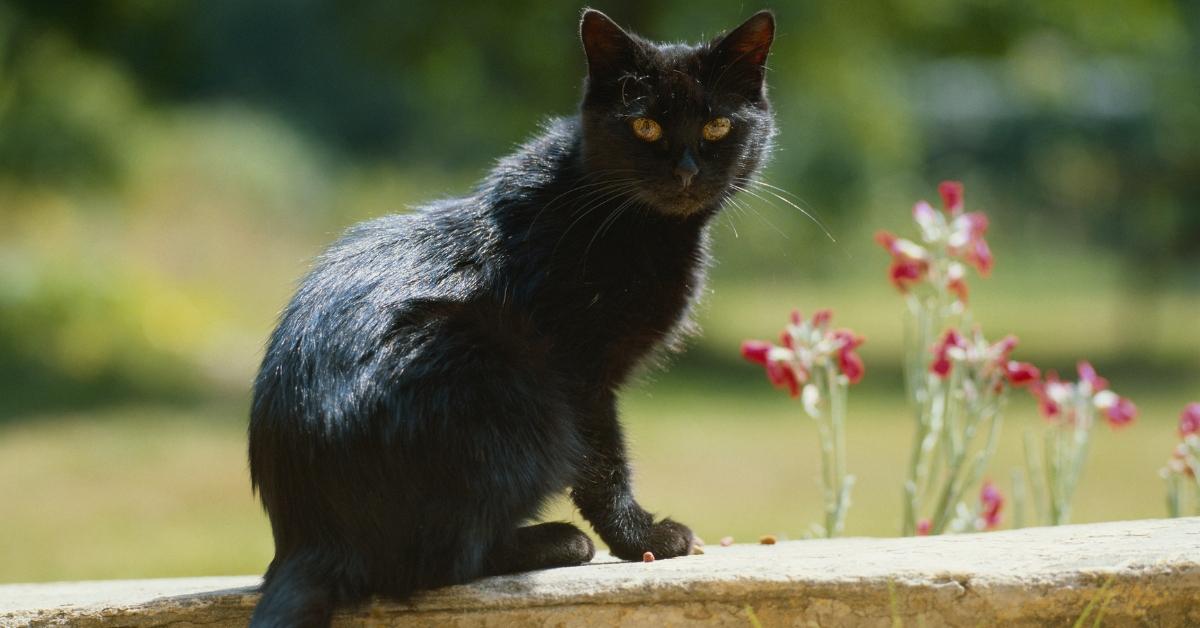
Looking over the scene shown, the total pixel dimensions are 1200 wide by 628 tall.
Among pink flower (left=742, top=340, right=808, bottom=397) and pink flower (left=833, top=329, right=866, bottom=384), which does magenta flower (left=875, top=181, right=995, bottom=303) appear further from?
pink flower (left=742, top=340, right=808, bottom=397)

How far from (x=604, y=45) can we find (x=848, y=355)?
1.17 metres

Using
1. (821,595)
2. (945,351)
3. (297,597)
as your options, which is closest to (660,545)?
(821,595)

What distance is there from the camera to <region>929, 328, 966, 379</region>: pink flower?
11.6ft

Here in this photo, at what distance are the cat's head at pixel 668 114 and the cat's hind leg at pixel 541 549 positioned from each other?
797mm

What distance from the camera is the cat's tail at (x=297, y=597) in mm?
2361

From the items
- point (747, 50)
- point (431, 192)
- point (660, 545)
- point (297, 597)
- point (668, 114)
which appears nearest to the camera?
point (297, 597)

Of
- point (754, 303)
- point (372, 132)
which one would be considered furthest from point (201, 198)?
point (754, 303)

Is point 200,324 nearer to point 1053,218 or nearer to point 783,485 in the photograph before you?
point 783,485

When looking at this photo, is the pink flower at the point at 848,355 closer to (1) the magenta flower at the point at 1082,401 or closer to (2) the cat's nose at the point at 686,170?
(1) the magenta flower at the point at 1082,401

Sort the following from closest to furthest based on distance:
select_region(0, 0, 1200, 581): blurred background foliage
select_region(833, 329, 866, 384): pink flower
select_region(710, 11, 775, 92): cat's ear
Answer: select_region(710, 11, 775, 92): cat's ear → select_region(833, 329, 866, 384): pink flower → select_region(0, 0, 1200, 581): blurred background foliage

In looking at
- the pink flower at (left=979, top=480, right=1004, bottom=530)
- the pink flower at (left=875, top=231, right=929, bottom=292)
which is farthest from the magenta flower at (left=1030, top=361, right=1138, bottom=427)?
the pink flower at (left=875, top=231, right=929, bottom=292)

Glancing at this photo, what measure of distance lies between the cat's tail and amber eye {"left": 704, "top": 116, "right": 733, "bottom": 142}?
1.34 meters

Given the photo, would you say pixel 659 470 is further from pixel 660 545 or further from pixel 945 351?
pixel 660 545

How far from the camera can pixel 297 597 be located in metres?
2.39
